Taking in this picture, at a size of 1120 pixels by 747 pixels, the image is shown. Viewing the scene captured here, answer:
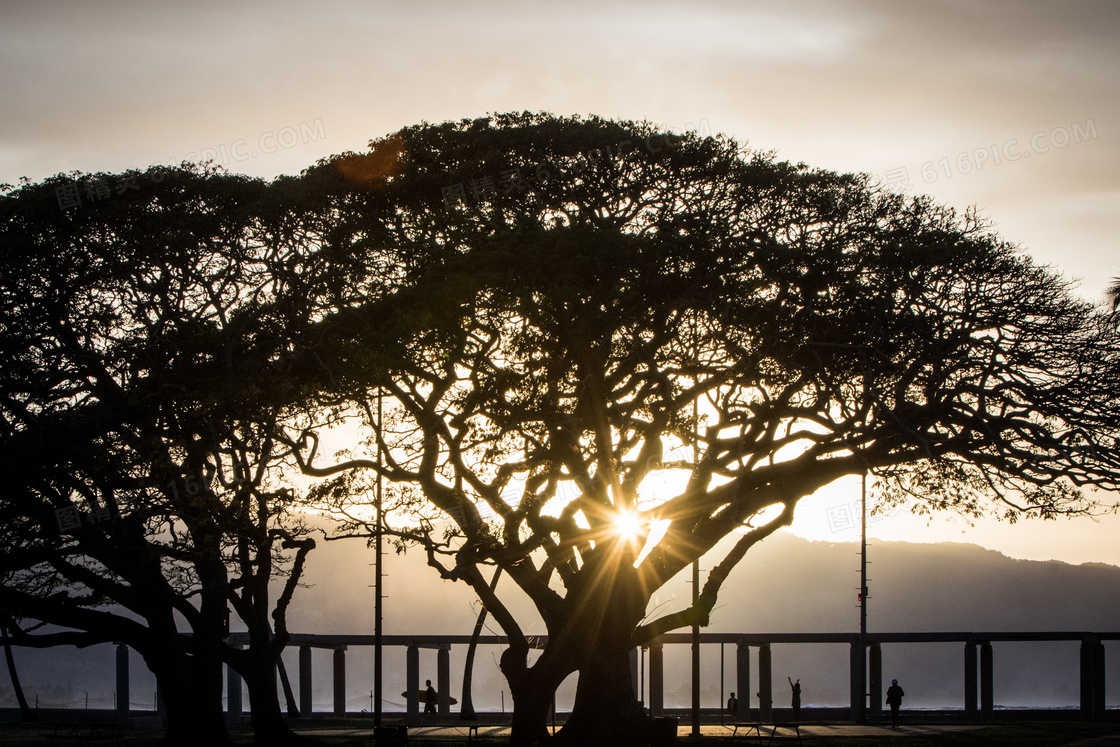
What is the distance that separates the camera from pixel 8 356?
2373cm

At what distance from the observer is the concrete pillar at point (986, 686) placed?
4274cm

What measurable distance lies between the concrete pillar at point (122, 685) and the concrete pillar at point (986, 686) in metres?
31.0

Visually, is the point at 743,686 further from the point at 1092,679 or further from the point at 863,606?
the point at 1092,679

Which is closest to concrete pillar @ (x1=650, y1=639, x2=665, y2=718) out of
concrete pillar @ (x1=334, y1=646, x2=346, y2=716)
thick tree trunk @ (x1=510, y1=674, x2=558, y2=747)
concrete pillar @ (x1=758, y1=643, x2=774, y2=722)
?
concrete pillar @ (x1=758, y1=643, x2=774, y2=722)

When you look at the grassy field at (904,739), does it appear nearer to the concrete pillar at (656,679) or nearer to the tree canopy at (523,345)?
the tree canopy at (523,345)

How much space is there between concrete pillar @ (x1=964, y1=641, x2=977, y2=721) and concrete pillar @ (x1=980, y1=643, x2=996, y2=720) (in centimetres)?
30

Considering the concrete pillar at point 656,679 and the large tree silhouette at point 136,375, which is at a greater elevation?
the large tree silhouette at point 136,375

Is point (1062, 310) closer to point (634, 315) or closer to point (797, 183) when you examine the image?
point (797, 183)

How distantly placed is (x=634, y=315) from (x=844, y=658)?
17400 centimetres

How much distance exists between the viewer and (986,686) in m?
43.8

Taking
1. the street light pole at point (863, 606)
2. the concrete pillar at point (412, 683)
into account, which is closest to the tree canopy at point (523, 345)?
the street light pole at point (863, 606)

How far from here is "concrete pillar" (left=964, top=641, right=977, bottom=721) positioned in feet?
139

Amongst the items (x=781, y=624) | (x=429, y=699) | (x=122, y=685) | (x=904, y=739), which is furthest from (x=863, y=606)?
(x=781, y=624)

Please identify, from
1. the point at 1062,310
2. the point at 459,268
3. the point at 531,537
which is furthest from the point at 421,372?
the point at 1062,310
